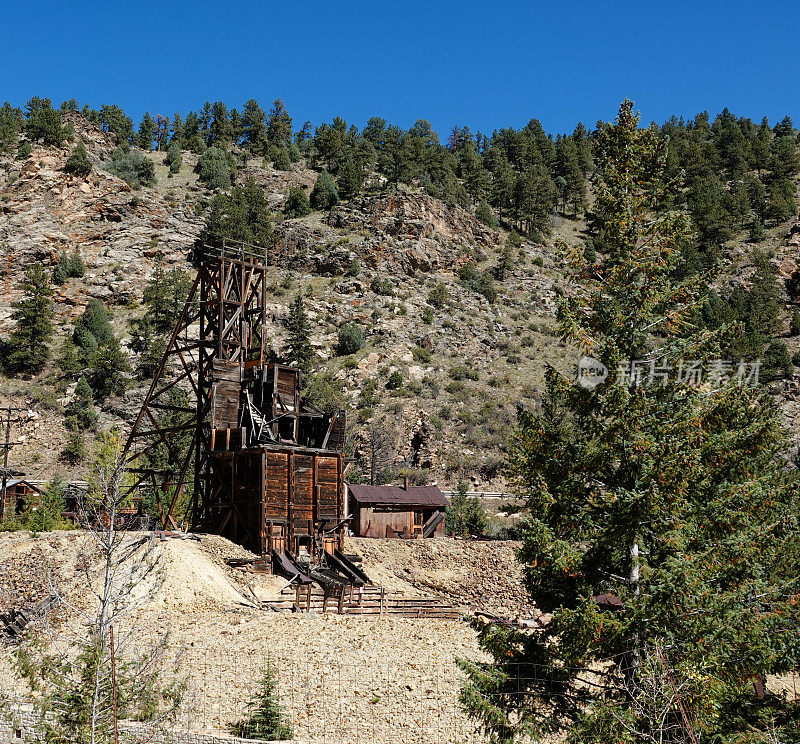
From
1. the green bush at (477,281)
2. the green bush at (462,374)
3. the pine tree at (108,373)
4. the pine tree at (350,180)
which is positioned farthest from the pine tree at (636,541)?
the pine tree at (350,180)

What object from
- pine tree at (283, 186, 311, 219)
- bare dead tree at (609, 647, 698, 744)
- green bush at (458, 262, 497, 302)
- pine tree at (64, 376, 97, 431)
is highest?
pine tree at (283, 186, 311, 219)

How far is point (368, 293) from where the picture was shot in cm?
8181

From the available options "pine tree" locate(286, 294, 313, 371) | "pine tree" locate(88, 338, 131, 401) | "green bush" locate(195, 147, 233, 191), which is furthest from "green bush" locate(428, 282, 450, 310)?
"green bush" locate(195, 147, 233, 191)

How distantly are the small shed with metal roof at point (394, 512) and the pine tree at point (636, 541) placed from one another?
93.5 ft

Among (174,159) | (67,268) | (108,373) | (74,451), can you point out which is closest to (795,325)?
(108,373)

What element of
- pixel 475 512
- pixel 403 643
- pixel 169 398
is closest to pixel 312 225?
pixel 169 398

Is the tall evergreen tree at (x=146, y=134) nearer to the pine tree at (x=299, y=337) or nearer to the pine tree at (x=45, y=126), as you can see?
the pine tree at (x=45, y=126)

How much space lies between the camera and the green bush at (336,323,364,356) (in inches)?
2904

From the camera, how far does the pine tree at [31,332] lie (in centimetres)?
6712

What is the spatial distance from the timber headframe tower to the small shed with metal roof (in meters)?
7.52

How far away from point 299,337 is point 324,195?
29.1m

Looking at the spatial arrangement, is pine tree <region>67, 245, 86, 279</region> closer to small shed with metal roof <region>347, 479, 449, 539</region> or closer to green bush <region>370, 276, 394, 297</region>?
green bush <region>370, 276, 394, 297</region>

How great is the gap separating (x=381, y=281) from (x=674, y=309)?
2767 inches

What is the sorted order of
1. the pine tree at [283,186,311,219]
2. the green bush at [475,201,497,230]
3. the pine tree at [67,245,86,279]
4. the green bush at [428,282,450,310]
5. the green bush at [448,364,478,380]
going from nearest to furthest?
the green bush at [448,364,478,380] → the pine tree at [67,245,86,279] → the green bush at [428,282,450,310] → the pine tree at [283,186,311,219] → the green bush at [475,201,497,230]
